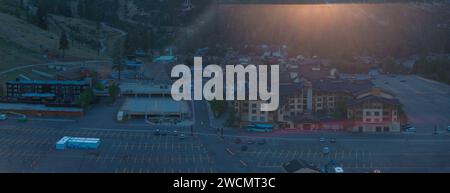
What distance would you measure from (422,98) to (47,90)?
419cm

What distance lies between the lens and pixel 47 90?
21.7 feet

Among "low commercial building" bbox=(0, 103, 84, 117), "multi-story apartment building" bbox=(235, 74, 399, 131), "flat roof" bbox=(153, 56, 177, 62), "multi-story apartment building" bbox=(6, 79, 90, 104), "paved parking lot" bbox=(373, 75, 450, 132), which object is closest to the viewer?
"multi-story apartment building" bbox=(235, 74, 399, 131)

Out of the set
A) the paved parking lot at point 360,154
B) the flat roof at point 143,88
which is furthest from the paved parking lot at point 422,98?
the flat roof at point 143,88

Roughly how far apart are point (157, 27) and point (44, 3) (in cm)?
248

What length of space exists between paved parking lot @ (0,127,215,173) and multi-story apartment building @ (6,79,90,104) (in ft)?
4.75

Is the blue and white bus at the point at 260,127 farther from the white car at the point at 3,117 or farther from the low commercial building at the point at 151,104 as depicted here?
the white car at the point at 3,117

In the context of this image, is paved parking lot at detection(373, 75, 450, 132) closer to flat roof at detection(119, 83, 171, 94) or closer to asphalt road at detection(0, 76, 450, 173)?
asphalt road at detection(0, 76, 450, 173)

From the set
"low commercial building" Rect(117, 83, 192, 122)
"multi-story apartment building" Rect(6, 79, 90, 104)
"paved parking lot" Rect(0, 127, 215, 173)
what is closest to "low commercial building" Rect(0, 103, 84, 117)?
"low commercial building" Rect(117, 83, 192, 122)

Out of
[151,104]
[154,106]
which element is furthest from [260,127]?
[151,104]

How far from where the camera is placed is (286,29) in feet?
41.7

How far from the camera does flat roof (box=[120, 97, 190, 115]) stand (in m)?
5.77

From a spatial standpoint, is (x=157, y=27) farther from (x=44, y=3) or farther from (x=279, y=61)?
(x=279, y=61)

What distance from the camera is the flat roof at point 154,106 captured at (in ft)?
18.9
